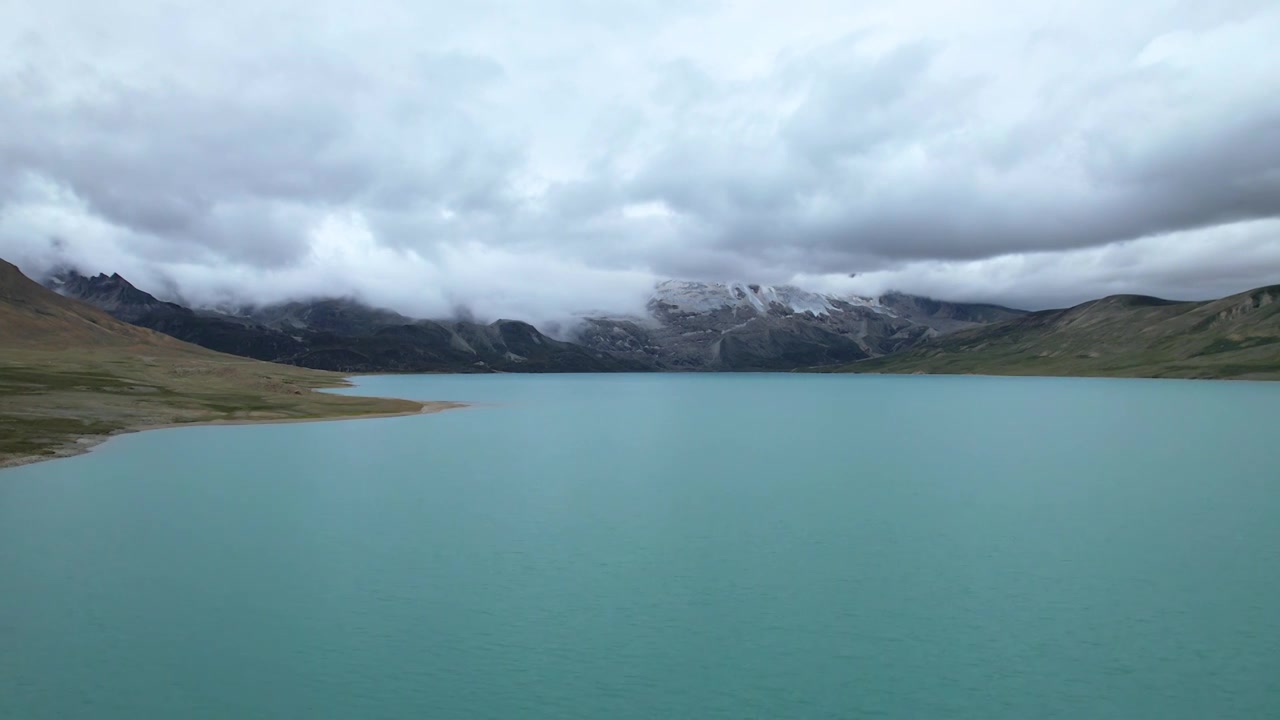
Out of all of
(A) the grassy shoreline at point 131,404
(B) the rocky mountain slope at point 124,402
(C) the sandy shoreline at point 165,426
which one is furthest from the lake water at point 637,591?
(A) the grassy shoreline at point 131,404

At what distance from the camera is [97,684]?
997 inches

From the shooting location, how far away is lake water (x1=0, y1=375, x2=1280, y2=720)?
2525cm

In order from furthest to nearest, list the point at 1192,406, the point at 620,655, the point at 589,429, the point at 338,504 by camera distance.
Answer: the point at 1192,406
the point at 589,429
the point at 338,504
the point at 620,655

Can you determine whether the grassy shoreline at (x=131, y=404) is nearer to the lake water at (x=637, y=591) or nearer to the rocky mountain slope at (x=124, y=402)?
the rocky mountain slope at (x=124, y=402)

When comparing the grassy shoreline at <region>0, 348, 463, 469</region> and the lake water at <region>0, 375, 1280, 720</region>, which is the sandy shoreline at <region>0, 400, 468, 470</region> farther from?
the lake water at <region>0, 375, 1280, 720</region>

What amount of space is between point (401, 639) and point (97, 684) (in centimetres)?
926

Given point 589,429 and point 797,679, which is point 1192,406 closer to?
point 589,429

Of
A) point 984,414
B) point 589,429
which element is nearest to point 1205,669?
point 589,429

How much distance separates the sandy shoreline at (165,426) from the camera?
230ft

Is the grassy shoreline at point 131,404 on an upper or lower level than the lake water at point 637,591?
upper

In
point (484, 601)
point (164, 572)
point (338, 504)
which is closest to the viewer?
point (484, 601)

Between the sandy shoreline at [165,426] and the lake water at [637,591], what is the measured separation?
9.54 feet

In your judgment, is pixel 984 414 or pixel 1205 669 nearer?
pixel 1205 669

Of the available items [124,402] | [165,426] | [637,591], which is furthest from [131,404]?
[637,591]
